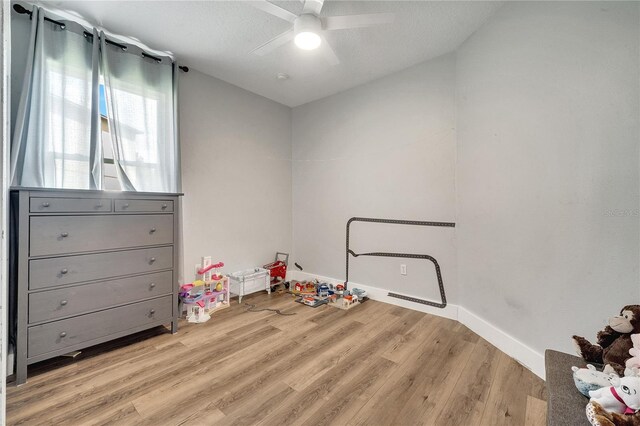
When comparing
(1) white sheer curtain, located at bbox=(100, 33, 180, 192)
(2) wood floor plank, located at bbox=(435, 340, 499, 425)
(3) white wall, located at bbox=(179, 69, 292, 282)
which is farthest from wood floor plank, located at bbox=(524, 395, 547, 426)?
(1) white sheer curtain, located at bbox=(100, 33, 180, 192)

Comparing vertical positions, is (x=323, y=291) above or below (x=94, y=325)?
below

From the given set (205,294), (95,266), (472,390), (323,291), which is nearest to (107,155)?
(95,266)

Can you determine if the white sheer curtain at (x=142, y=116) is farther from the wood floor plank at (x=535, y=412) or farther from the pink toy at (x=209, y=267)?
the wood floor plank at (x=535, y=412)

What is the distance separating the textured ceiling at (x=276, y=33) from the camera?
6.24ft

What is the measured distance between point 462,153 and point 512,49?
0.80 m

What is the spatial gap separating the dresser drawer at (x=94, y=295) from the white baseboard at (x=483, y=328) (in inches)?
77.9

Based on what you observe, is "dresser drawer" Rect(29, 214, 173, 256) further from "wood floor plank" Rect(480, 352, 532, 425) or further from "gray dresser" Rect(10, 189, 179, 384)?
"wood floor plank" Rect(480, 352, 532, 425)

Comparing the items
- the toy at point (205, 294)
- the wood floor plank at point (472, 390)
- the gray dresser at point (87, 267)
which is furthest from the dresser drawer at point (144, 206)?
the wood floor plank at point (472, 390)

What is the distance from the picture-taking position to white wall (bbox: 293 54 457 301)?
254 centimetres

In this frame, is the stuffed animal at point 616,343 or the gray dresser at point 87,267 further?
the gray dresser at point 87,267

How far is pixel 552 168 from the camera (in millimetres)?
1591

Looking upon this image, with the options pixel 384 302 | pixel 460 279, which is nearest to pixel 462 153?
pixel 460 279

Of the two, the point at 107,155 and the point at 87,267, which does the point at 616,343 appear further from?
the point at 107,155

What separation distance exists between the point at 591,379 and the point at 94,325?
2.62m
